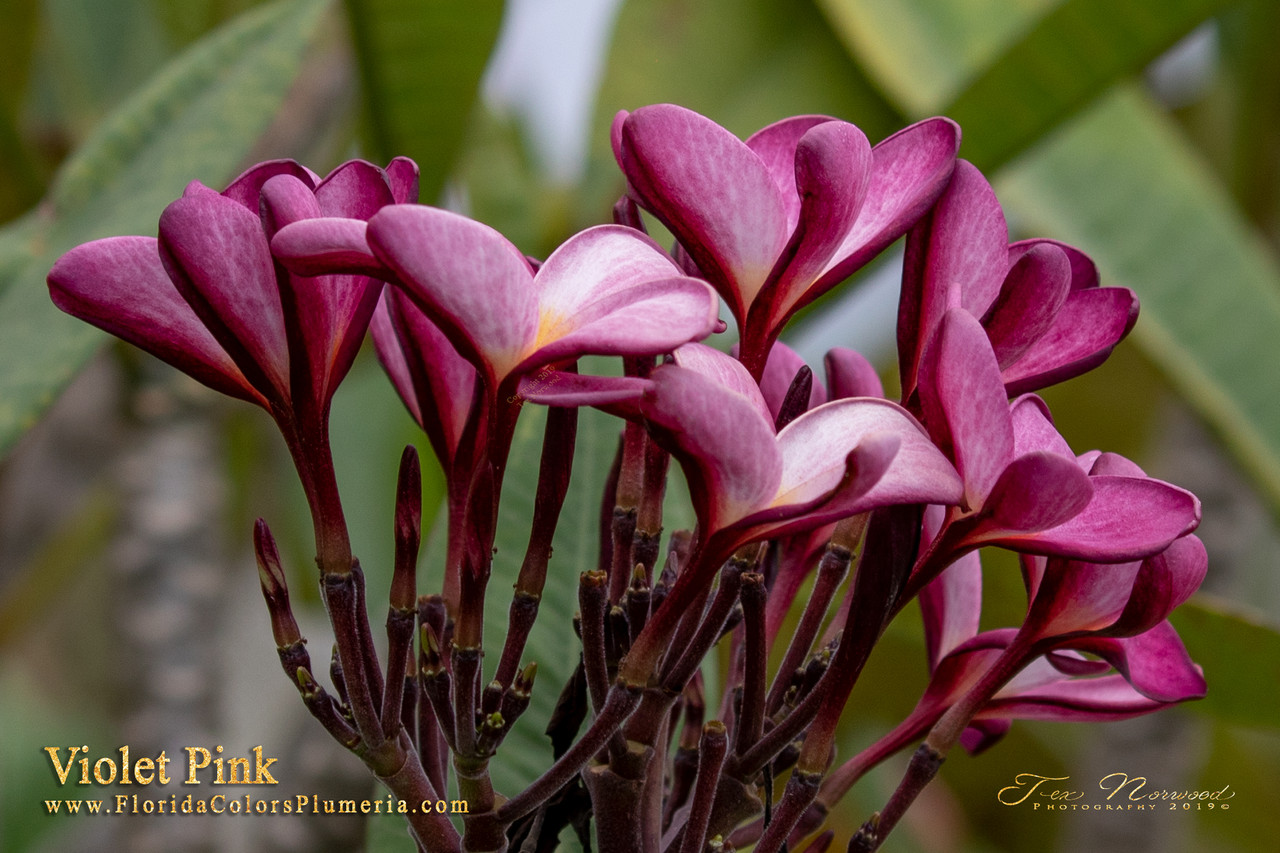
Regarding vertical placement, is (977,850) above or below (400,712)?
below

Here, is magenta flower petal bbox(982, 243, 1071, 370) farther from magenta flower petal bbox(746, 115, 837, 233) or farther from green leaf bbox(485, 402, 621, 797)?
green leaf bbox(485, 402, 621, 797)

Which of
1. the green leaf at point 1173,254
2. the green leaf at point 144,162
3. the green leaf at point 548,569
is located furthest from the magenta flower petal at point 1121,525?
the green leaf at point 1173,254

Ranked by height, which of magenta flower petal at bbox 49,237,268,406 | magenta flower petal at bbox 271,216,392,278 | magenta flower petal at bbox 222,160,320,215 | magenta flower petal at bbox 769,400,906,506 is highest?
magenta flower petal at bbox 222,160,320,215

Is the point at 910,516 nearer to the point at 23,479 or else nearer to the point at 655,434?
the point at 655,434

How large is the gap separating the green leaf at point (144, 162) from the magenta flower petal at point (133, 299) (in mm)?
241

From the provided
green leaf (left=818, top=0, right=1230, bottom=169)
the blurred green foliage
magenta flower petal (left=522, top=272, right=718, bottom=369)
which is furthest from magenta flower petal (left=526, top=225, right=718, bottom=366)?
green leaf (left=818, top=0, right=1230, bottom=169)

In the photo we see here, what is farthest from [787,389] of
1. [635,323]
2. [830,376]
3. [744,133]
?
[744,133]

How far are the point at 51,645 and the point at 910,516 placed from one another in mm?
1880

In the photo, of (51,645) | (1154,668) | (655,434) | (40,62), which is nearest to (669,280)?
(655,434)

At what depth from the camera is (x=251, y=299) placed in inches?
10.8

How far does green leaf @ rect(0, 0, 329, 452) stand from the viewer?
520 mm

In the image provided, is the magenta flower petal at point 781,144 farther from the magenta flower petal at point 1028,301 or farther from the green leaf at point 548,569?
the green leaf at point 548,569

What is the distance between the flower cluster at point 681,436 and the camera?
0.25 m

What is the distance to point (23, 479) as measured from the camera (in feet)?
3.46
